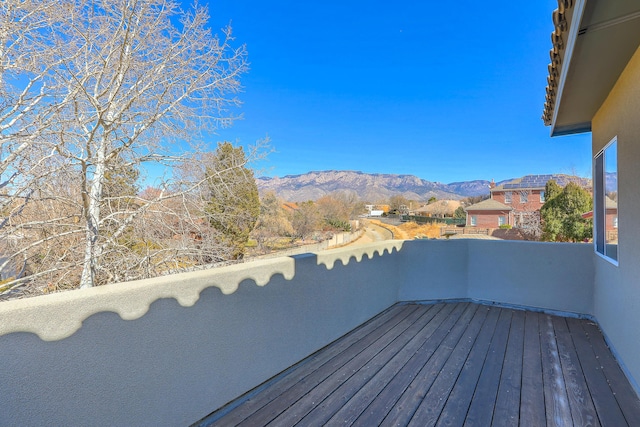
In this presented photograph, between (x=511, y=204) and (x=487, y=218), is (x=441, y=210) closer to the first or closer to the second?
(x=487, y=218)

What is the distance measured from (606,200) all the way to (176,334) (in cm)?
439

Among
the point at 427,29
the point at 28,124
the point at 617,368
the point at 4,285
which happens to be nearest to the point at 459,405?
the point at 617,368

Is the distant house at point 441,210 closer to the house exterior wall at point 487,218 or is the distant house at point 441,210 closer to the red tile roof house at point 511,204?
the house exterior wall at point 487,218

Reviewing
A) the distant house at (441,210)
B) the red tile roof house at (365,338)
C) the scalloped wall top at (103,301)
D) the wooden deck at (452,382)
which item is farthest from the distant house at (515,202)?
the scalloped wall top at (103,301)

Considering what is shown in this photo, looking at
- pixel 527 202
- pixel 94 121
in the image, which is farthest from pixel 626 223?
pixel 527 202

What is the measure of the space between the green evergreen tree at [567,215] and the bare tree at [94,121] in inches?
555

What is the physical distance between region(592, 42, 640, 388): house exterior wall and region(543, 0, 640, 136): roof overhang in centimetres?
12

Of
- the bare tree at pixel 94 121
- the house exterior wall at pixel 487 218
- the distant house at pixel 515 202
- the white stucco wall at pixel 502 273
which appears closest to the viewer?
the bare tree at pixel 94 121

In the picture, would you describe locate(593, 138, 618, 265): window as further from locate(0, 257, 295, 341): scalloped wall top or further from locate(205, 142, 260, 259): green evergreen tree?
locate(205, 142, 260, 259): green evergreen tree

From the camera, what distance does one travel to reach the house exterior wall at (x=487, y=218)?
909 inches

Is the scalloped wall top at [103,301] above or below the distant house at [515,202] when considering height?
below

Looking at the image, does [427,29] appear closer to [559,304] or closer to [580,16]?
[559,304]

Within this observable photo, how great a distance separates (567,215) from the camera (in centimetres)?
1244


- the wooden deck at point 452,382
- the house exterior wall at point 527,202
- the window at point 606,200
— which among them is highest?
the house exterior wall at point 527,202
